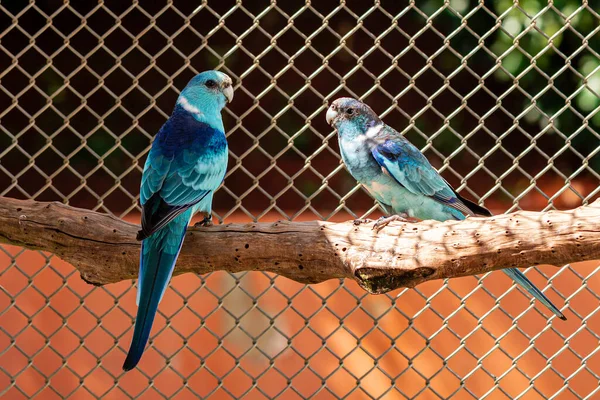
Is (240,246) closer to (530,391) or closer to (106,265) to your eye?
(106,265)

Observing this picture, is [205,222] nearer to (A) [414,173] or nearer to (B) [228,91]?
(B) [228,91]

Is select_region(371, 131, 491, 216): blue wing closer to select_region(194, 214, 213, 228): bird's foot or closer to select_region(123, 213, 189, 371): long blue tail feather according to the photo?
select_region(194, 214, 213, 228): bird's foot

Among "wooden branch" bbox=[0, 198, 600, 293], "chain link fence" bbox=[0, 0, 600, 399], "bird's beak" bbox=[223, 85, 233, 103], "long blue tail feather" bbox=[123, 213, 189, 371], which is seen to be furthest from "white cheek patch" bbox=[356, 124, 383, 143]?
"long blue tail feather" bbox=[123, 213, 189, 371]

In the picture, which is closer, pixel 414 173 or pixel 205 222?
pixel 205 222

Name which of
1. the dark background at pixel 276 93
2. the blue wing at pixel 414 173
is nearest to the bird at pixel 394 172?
the blue wing at pixel 414 173

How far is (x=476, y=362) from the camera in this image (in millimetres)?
3195

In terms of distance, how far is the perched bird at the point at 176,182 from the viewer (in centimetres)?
204

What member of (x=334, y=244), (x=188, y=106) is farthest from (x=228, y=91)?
(x=334, y=244)

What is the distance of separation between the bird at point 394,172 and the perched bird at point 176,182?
54 cm

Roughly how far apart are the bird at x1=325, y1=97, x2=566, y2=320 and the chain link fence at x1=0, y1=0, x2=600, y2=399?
144mm

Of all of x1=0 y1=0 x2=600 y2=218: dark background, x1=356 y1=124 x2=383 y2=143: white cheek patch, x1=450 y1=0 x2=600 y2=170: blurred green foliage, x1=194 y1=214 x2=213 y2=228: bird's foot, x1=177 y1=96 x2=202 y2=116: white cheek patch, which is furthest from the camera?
x1=0 y1=0 x2=600 y2=218: dark background

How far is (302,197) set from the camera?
3.15 meters

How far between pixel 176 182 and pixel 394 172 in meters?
0.90

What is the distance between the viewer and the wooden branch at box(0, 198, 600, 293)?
2.01 metres
